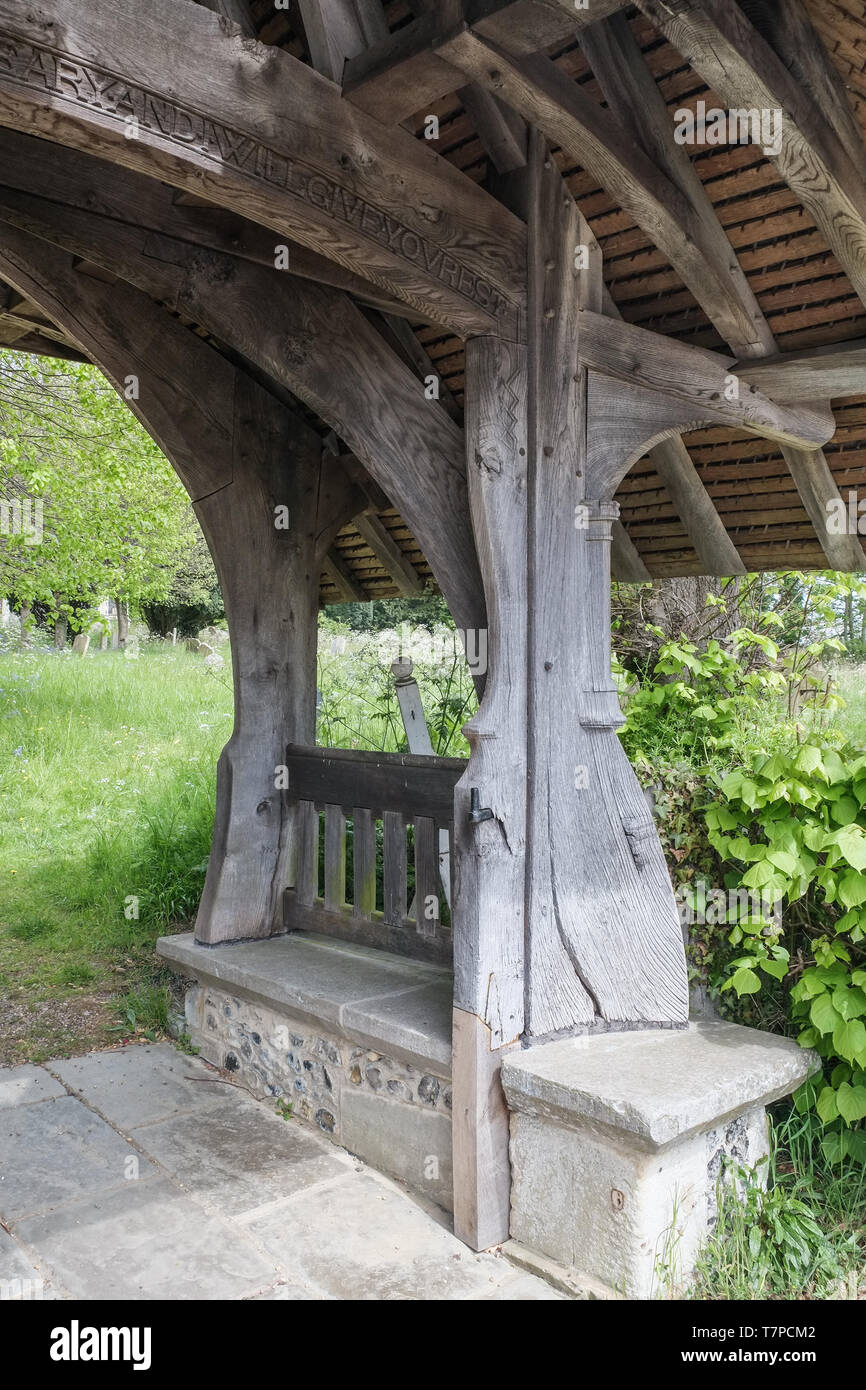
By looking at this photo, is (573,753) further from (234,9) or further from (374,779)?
(234,9)

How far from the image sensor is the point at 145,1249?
2658mm

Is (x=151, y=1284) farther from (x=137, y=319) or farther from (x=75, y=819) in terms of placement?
(x=75, y=819)

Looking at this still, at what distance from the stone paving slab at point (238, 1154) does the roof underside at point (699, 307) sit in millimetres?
2596

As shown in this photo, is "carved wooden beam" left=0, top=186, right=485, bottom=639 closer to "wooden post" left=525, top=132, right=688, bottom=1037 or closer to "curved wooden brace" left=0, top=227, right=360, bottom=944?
"wooden post" left=525, top=132, right=688, bottom=1037

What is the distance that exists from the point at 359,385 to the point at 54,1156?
8.50 feet

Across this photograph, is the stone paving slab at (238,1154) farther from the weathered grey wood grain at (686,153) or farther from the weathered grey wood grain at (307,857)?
the weathered grey wood grain at (686,153)

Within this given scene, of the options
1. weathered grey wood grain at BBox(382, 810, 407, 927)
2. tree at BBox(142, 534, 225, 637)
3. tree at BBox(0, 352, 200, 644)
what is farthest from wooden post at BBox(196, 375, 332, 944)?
tree at BBox(142, 534, 225, 637)

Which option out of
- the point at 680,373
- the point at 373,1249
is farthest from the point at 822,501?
the point at 373,1249

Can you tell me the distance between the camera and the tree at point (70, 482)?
316 inches

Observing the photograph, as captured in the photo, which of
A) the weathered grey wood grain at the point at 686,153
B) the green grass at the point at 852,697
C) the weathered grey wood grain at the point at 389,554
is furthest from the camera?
the green grass at the point at 852,697

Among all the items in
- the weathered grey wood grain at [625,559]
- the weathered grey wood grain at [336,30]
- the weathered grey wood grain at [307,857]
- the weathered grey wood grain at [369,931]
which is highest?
the weathered grey wood grain at [336,30]

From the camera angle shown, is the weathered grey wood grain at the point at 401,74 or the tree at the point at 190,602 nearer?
the weathered grey wood grain at the point at 401,74

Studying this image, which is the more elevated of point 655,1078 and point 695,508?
point 695,508

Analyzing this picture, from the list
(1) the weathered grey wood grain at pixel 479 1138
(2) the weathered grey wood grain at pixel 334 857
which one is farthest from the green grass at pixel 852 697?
(1) the weathered grey wood grain at pixel 479 1138
